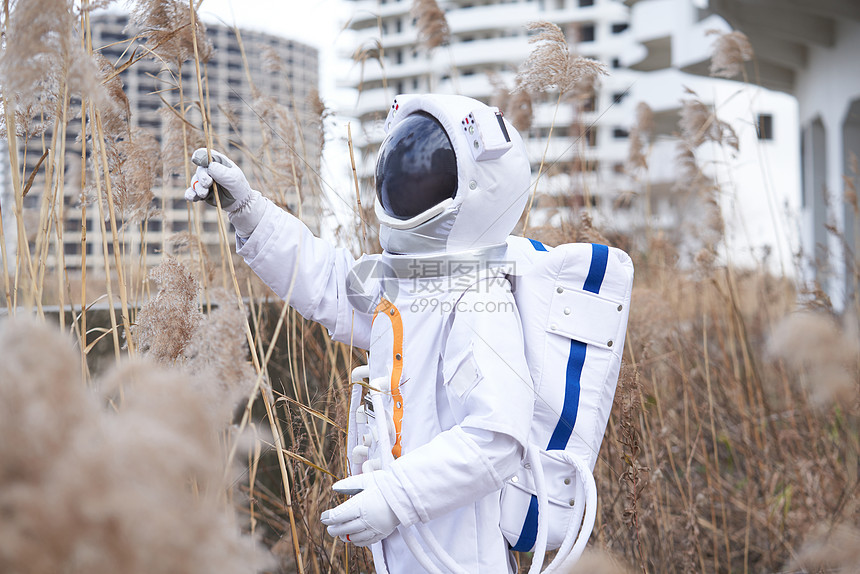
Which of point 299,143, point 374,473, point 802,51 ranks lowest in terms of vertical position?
point 374,473

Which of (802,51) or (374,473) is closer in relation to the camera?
(374,473)

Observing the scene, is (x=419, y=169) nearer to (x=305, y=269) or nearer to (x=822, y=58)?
(x=305, y=269)

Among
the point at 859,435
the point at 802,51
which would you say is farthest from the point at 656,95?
the point at 859,435

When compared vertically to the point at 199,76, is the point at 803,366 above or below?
below

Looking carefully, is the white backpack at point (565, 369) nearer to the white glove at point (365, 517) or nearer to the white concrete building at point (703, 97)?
the white glove at point (365, 517)

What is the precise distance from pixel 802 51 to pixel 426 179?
670cm

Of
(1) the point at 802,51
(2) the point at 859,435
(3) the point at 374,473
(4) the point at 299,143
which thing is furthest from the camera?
(1) the point at 802,51

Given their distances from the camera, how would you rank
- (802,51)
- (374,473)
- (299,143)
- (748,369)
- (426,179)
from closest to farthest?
1. (374,473)
2. (426,179)
3. (299,143)
4. (748,369)
5. (802,51)

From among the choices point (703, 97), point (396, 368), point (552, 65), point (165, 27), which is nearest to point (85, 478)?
point (396, 368)

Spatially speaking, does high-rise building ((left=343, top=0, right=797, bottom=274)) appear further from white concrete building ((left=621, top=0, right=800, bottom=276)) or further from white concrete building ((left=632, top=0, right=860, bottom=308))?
white concrete building ((left=632, top=0, right=860, bottom=308))

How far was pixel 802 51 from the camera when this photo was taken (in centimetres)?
647

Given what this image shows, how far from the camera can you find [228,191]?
4.03ft

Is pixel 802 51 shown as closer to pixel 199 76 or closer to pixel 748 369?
pixel 748 369

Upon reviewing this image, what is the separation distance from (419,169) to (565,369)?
0.43 metres
